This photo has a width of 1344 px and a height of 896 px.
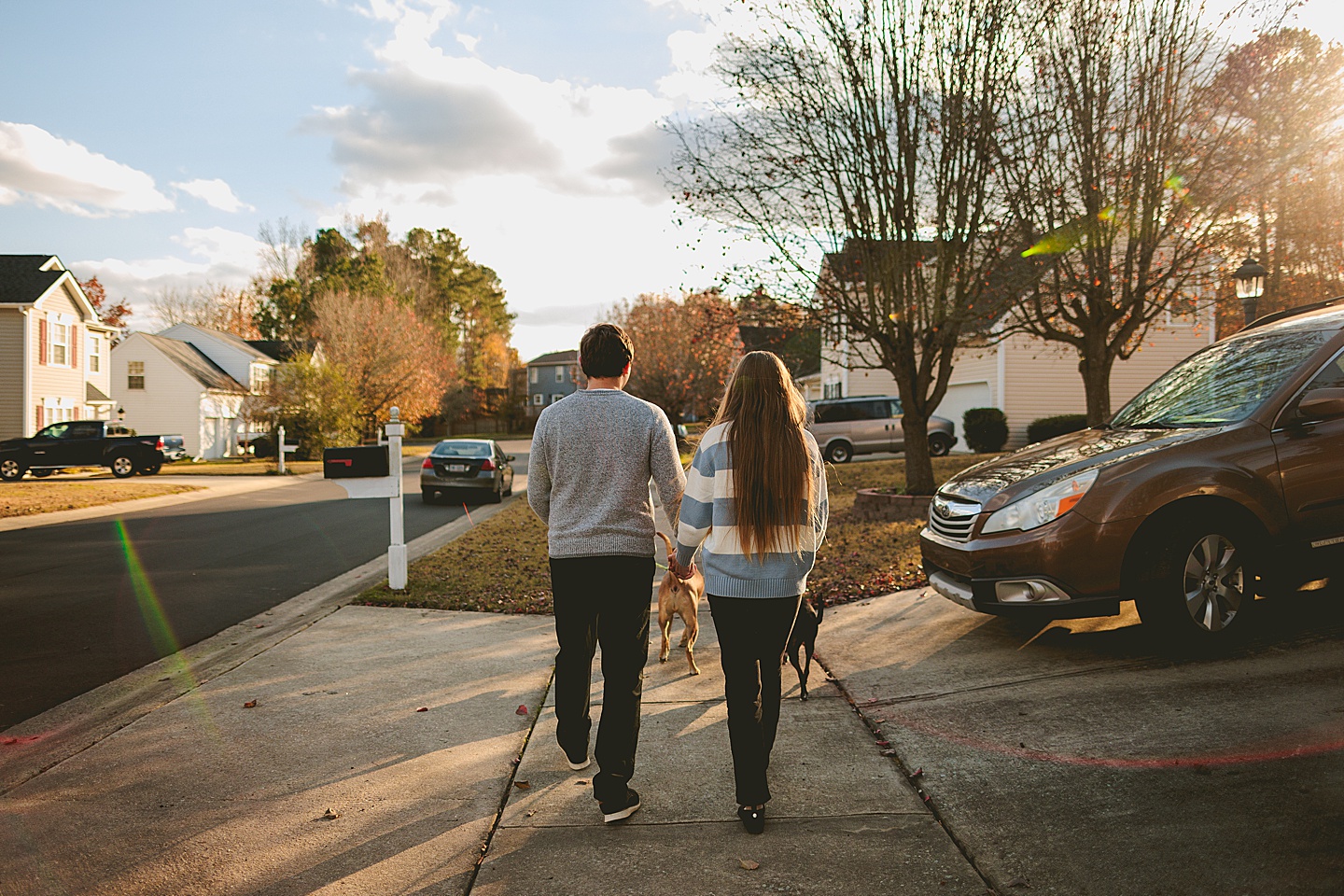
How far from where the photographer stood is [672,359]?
4534 cm

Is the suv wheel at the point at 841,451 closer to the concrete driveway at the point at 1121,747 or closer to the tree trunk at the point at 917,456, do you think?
the tree trunk at the point at 917,456

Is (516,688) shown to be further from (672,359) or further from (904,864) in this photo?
(672,359)

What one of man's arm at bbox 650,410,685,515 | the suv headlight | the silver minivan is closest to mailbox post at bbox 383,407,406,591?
man's arm at bbox 650,410,685,515

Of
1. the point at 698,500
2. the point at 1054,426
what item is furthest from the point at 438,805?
the point at 1054,426

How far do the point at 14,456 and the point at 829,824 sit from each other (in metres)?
30.1

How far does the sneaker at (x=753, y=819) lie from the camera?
3305mm

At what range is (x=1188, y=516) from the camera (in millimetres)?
5090

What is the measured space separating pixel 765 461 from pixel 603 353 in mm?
846

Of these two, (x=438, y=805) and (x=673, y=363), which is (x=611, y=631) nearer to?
(x=438, y=805)

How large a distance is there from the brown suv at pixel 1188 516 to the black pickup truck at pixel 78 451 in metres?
28.6

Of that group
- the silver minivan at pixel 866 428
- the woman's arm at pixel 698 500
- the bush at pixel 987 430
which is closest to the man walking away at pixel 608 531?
the woman's arm at pixel 698 500

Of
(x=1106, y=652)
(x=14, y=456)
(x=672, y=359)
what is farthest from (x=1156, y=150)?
(x=672, y=359)

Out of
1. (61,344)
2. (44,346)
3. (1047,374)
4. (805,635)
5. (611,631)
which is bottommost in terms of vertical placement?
(805,635)

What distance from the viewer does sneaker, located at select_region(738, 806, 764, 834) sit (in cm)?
330
